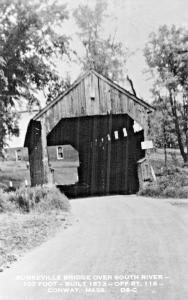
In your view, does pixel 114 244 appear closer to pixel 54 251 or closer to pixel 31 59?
pixel 54 251

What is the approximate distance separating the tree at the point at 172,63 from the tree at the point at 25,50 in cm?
1145

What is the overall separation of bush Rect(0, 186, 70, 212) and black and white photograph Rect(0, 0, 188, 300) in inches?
2.0

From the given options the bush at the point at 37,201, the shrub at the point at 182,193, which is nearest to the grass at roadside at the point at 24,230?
the bush at the point at 37,201

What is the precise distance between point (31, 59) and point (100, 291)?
1064 inches

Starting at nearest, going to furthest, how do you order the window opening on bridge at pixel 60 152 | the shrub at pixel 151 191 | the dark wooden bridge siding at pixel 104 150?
the shrub at pixel 151 191, the dark wooden bridge siding at pixel 104 150, the window opening on bridge at pixel 60 152

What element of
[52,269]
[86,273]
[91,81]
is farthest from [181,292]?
[91,81]

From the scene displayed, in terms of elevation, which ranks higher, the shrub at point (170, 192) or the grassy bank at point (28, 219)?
the grassy bank at point (28, 219)

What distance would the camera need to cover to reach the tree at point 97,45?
4256 centimetres

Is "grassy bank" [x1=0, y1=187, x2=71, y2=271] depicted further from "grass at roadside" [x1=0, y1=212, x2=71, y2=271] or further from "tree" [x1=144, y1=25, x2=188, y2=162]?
"tree" [x1=144, y1=25, x2=188, y2=162]

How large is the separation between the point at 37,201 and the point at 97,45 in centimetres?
3033

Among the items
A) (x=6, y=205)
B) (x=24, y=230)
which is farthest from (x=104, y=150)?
(x=24, y=230)

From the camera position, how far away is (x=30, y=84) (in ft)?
110

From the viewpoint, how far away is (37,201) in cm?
1648

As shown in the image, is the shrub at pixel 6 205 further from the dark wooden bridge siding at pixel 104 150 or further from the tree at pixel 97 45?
the tree at pixel 97 45
